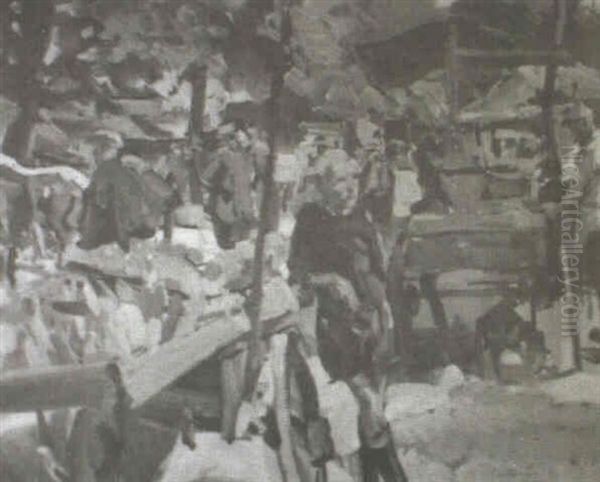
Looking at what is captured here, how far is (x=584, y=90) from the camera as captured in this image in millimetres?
5078

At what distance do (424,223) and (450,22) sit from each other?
3.48 ft

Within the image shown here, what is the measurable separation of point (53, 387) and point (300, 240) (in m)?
1.46

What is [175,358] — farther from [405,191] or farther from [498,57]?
[498,57]

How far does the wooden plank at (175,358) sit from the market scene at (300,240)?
0.04 feet

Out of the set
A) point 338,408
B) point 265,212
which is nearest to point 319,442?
point 338,408

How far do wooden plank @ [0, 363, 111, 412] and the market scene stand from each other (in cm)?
1

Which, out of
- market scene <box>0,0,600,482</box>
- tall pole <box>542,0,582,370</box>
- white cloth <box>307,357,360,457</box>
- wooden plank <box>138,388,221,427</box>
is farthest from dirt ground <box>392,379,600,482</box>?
wooden plank <box>138,388,221,427</box>

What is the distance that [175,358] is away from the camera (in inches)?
195

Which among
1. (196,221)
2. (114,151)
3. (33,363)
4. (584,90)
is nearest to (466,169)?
(584,90)

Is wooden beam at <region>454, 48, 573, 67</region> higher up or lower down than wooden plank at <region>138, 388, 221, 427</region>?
higher up

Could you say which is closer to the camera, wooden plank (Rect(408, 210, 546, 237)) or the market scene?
the market scene

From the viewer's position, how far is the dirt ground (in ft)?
16.1

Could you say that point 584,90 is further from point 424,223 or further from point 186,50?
point 186,50

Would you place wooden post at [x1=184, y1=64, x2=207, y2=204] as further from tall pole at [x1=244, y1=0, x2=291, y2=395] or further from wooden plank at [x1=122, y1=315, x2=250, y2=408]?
wooden plank at [x1=122, y1=315, x2=250, y2=408]
